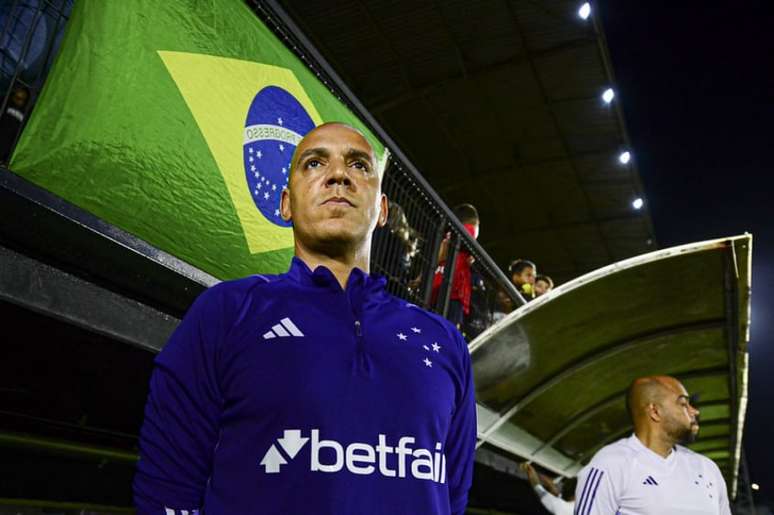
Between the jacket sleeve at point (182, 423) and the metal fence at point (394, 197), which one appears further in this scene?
the metal fence at point (394, 197)

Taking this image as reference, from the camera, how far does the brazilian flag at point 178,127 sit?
203cm

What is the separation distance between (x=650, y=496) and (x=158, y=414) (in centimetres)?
376

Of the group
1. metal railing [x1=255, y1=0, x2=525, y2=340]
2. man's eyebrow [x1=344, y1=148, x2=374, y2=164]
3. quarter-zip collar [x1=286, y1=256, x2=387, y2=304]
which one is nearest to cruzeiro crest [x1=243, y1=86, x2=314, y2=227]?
metal railing [x1=255, y1=0, x2=525, y2=340]

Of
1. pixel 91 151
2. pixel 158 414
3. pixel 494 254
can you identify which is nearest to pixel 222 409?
pixel 158 414

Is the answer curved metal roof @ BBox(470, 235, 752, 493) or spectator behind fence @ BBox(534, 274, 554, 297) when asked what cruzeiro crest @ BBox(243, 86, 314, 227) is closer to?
curved metal roof @ BBox(470, 235, 752, 493)

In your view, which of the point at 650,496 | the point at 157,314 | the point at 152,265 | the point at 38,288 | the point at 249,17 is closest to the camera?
the point at 38,288

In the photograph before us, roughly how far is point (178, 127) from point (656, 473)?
3.94 metres

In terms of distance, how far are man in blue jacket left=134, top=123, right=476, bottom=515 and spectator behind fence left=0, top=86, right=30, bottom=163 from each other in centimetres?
92

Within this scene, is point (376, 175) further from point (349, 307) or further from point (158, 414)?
point (158, 414)

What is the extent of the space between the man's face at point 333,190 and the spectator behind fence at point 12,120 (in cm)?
92

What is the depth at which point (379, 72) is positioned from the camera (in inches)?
589

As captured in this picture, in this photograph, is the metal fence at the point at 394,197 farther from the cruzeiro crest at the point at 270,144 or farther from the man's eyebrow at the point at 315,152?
the man's eyebrow at the point at 315,152

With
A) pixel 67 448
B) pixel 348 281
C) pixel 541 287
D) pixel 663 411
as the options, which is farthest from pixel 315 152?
pixel 541 287

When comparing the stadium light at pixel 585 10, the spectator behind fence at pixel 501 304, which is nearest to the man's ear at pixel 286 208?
the spectator behind fence at pixel 501 304
